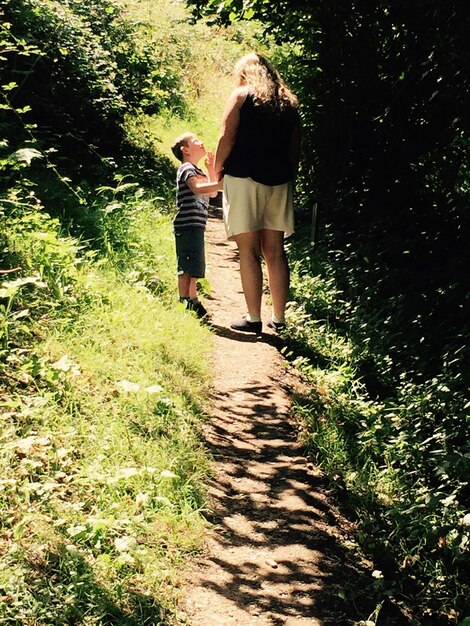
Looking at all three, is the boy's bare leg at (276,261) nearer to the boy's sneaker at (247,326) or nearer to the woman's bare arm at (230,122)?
the boy's sneaker at (247,326)

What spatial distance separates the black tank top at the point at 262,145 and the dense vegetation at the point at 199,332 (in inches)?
A: 45.1

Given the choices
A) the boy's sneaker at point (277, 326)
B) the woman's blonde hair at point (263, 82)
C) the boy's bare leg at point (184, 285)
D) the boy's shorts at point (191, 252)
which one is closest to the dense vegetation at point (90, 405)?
the boy's bare leg at point (184, 285)

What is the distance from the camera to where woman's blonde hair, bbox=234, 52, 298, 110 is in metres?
5.44

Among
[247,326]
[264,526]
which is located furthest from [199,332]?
[264,526]

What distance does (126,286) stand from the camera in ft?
19.6

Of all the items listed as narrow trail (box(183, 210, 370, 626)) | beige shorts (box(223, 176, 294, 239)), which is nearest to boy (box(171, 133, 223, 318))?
beige shorts (box(223, 176, 294, 239))

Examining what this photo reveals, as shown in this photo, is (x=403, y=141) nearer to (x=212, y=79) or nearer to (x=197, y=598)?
(x=197, y=598)

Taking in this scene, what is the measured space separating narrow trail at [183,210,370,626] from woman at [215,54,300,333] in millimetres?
887


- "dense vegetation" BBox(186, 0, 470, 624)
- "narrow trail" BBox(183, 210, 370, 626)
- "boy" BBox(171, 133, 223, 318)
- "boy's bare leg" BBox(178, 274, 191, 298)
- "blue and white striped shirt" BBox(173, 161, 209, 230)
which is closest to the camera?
"narrow trail" BBox(183, 210, 370, 626)

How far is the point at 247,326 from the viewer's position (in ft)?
20.2

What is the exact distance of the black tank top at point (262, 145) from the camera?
5.48 meters

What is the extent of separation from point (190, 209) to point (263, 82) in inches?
49.9

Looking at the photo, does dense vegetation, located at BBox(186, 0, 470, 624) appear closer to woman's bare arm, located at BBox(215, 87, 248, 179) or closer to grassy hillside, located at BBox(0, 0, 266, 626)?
grassy hillside, located at BBox(0, 0, 266, 626)

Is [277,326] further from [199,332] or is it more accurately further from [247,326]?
[199,332]
